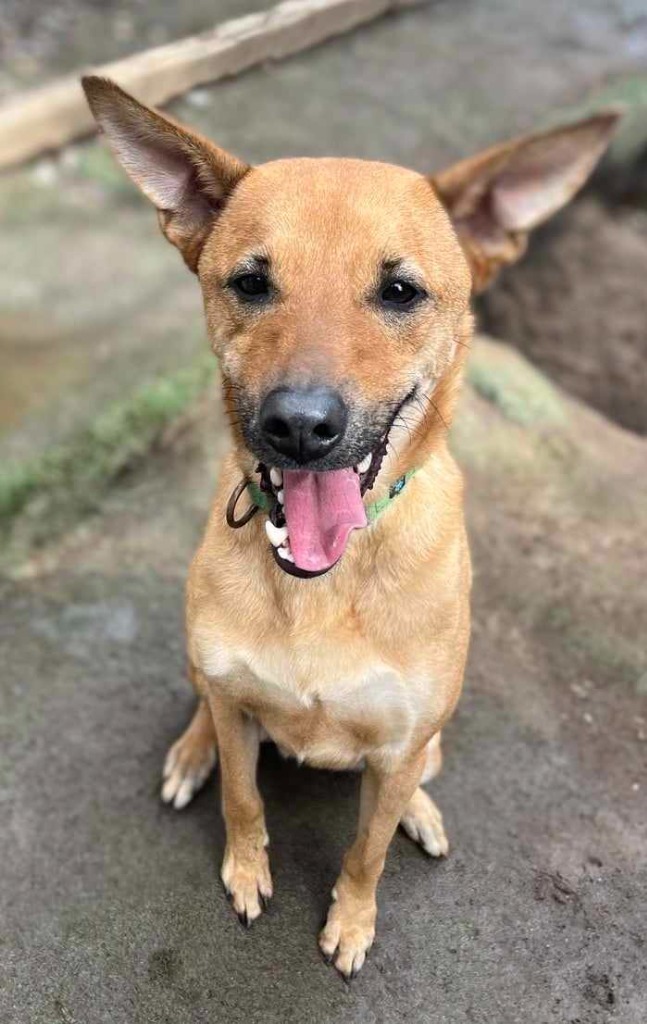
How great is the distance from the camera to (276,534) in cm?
228

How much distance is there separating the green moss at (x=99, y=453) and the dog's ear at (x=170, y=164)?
7.23ft

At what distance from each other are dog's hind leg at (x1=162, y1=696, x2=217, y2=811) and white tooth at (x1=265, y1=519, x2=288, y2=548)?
113 cm

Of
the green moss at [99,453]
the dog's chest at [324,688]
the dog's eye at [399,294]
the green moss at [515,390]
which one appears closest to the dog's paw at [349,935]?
the dog's chest at [324,688]

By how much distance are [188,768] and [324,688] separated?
1124mm

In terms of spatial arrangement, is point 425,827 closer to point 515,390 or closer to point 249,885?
point 249,885

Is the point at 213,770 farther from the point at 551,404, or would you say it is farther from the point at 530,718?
the point at 551,404

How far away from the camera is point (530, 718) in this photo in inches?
141

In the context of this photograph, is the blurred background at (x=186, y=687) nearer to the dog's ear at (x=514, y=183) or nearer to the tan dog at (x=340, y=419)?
the tan dog at (x=340, y=419)

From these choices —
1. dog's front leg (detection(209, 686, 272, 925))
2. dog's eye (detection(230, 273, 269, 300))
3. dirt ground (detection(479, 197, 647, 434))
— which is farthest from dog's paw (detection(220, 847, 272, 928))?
dirt ground (detection(479, 197, 647, 434))

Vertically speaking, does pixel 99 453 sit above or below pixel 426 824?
above

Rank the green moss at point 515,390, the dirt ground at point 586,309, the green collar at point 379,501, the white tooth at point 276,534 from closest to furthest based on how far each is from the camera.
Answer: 1. the white tooth at point 276,534
2. the green collar at point 379,501
3. the green moss at point 515,390
4. the dirt ground at point 586,309

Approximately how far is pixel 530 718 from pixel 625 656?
1.90ft

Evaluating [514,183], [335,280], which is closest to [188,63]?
[514,183]

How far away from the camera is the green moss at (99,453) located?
4.45m
